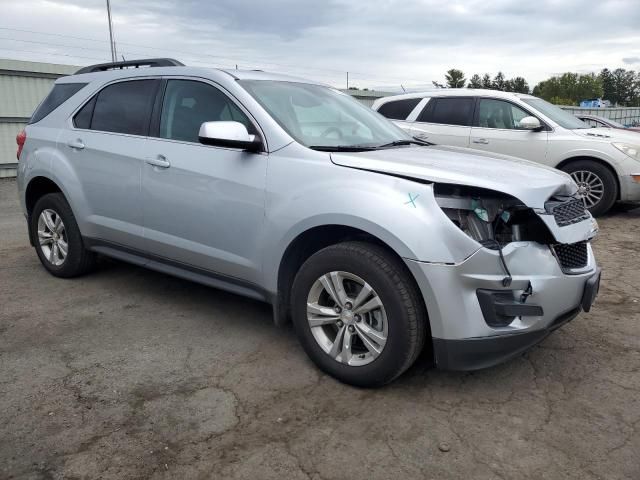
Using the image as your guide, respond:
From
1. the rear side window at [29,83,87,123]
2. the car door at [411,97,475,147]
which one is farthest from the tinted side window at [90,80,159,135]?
the car door at [411,97,475,147]

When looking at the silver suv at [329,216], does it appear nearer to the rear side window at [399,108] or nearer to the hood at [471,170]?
the hood at [471,170]

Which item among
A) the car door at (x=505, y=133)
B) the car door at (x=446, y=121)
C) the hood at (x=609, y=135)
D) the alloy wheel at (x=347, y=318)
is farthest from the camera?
the car door at (x=446, y=121)

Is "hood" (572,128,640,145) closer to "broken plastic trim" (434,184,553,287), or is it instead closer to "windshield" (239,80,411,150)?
"windshield" (239,80,411,150)

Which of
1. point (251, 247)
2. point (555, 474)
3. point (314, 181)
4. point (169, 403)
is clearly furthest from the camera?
point (251, 247)

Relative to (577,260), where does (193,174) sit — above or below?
above

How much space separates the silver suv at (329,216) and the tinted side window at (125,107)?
0.01 meters

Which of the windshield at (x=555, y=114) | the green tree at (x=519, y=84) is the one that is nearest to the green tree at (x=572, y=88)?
the green tree at (x=519, y=84)

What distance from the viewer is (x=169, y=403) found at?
2924 millimetres

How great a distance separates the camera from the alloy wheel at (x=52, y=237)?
483cm

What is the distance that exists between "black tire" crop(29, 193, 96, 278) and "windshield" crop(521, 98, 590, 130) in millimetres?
6395

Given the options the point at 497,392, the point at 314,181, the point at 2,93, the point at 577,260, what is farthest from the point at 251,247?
the point at 2,93

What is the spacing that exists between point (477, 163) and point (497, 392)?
1273mm

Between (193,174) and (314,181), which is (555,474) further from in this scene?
(193,174)

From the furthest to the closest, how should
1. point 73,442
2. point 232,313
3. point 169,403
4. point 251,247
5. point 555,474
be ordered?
point 232,313 → point 251,247 → point 169,403 → point 73,442 → point 555,474
